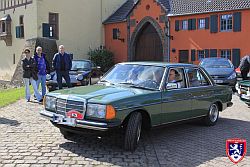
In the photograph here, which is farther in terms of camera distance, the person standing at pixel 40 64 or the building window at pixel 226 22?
the building window at pixel 226 22

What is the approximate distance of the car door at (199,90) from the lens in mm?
7539

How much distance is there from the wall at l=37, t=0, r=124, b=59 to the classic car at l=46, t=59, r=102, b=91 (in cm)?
1448

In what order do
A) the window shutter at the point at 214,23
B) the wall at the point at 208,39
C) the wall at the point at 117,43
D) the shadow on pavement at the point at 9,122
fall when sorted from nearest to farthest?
the shadow on pavement at the point at 9,122 < the wall at the point at 208,39 < the window shutter at the point at 214,23 < the wall at the point at 117,43

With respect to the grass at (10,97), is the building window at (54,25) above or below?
above

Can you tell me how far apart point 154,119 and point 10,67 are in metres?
29.0

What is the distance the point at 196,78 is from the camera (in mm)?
7918

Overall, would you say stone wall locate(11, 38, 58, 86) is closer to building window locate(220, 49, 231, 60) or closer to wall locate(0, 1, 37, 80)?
wall locate(0, 1, 37, 80)

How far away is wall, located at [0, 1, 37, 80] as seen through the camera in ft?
94.4

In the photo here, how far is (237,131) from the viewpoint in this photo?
773cm

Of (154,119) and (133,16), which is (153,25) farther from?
(154,119)

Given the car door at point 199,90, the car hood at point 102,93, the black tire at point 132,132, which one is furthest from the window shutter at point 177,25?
the black tire at point 132,132

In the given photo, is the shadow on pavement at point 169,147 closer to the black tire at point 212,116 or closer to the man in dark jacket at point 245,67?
the black tire at point 212,116

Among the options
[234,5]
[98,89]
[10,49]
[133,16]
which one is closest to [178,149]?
[98,89]

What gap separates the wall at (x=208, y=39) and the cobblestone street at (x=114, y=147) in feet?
54.1
